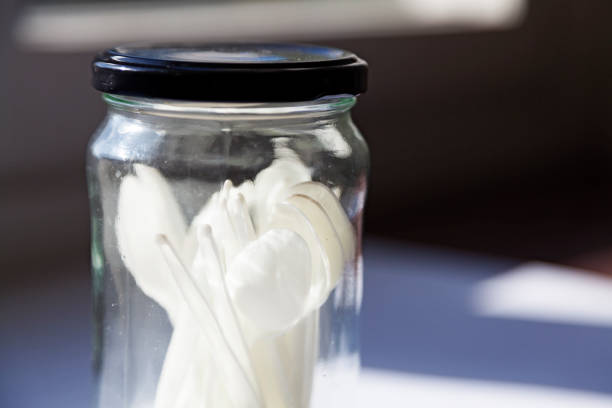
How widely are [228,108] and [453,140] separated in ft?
4.91

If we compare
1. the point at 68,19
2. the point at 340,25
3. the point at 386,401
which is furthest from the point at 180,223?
the point at 340,25

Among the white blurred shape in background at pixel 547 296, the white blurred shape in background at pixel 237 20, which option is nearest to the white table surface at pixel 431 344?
the white blurred shape in background at pixel 547 296

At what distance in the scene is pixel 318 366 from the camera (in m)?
0.43

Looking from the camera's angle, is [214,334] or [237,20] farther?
[237,20]

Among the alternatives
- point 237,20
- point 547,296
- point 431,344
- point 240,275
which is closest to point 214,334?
point 240,275

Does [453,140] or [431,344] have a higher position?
[431,344]

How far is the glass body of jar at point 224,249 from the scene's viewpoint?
0.38m

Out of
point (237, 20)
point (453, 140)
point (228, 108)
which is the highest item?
point (228, 108)

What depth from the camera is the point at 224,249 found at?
1.30 feet

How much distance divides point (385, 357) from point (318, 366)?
24cm

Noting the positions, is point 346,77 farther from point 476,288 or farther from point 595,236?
point 595,236

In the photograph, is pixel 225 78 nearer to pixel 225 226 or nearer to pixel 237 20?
pixel 225 226

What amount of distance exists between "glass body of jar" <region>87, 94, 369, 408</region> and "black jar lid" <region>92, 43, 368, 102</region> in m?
0.01

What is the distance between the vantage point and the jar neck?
1.25 ft
